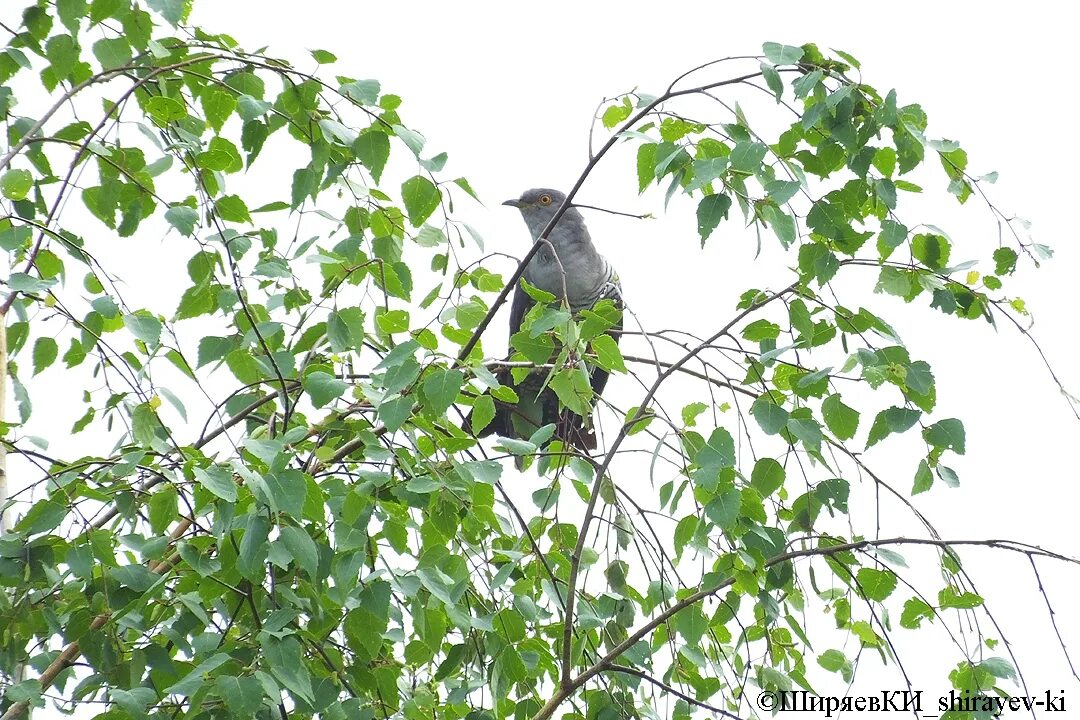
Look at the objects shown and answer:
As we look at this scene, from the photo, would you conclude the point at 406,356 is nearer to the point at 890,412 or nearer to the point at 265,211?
the point at 265,211

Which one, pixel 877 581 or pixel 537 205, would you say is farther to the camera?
pixel 537 205

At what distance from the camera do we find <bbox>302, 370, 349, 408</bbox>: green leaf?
63.1 inches

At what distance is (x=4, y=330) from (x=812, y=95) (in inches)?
64.2

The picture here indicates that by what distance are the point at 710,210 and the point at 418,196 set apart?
558 millimetres

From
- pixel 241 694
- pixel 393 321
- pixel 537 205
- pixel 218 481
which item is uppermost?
pixel 537 205

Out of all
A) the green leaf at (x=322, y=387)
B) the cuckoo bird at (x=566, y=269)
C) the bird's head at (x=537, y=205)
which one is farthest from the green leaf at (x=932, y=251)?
the bird's head at (x=537, y=205)

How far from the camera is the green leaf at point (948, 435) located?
1.73 meters

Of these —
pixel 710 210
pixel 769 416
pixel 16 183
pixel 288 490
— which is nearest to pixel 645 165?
pixel 710 210

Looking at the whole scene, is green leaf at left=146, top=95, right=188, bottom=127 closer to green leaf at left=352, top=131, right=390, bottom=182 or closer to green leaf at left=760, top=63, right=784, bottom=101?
green leaf at left=352, top=131, right=390, bottom=182

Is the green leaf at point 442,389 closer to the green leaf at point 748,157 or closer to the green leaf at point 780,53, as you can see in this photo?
the green leaf at point 748,157

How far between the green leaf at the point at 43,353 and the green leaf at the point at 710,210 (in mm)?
1222

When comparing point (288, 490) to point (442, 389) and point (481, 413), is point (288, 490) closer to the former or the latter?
point (442, 389)

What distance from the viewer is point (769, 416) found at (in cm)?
170

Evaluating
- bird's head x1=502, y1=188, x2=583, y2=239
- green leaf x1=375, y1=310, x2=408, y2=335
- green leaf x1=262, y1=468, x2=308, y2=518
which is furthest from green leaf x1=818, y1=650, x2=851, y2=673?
bird's head x1=502, y1=188, x2=583, y2=239
